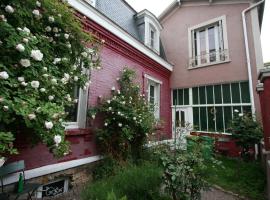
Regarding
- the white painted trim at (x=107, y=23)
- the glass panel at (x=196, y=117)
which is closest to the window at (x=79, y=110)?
the white painted trim at (x=107, y=23)

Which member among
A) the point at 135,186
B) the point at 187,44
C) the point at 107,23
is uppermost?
the point at 187,44

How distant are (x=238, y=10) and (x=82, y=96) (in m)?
7.66

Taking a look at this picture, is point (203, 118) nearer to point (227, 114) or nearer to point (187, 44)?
point (227, 114)

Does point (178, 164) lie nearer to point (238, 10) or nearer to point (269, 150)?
point (269, 150)

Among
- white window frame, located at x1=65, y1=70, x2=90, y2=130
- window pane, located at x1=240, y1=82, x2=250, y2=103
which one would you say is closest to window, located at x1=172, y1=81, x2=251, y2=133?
window pane, located at x1=240, y1=82, x2=250, y2=103

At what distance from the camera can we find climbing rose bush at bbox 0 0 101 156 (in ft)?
6.95

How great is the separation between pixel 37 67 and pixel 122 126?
2936mm

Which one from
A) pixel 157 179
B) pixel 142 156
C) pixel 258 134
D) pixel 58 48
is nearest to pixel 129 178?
pixel 157 179

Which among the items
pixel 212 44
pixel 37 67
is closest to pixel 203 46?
pixel 212 44

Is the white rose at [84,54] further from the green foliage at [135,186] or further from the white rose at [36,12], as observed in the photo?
the green foliage at [135,186]

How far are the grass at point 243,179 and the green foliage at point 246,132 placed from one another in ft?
2.00

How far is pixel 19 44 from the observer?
2.16 meters

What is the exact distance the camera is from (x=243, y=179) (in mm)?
4832

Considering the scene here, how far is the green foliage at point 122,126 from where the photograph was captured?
493 cm
